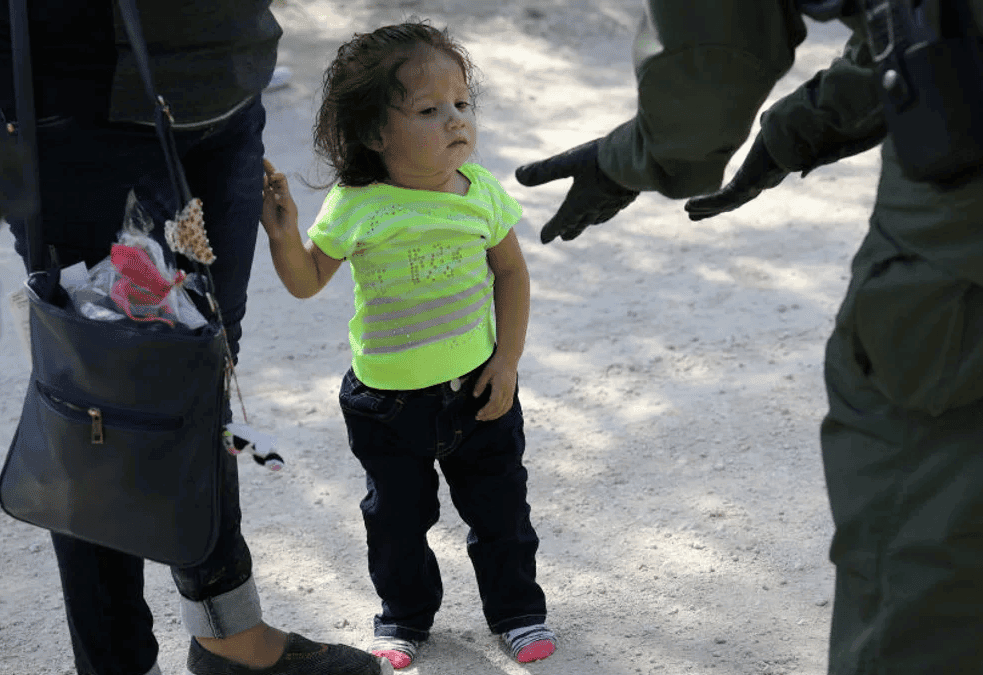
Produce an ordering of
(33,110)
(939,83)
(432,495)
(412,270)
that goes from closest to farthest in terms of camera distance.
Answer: (939,83)
(33,110)
(412,270)
(432,495)

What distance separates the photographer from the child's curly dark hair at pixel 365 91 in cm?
230

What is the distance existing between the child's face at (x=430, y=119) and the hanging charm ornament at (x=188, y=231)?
1.54 feet

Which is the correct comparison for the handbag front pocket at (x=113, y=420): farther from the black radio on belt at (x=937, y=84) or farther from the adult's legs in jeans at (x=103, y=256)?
the black radio on belt at (x=937, y=84)

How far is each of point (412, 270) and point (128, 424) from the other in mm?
615

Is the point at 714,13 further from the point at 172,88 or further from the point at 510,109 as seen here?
the point at 510,109

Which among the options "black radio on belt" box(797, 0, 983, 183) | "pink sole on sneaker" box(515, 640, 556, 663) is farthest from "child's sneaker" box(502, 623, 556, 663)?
"black radio on belt" box(797, 0, 983, 183)

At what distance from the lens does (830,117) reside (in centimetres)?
183

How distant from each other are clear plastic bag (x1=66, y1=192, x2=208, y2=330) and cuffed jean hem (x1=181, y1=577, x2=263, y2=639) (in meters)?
0.54

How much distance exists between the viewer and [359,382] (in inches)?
95.1

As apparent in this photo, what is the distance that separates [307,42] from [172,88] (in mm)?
4907

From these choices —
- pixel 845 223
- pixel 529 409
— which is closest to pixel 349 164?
pixel 529 409

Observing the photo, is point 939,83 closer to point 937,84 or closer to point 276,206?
point 937,84

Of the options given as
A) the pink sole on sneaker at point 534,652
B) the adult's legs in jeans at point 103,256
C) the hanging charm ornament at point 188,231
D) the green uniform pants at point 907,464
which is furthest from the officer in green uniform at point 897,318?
the pink sole on sneaker at point 534,652

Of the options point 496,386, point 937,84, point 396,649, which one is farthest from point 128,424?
point 937,84
